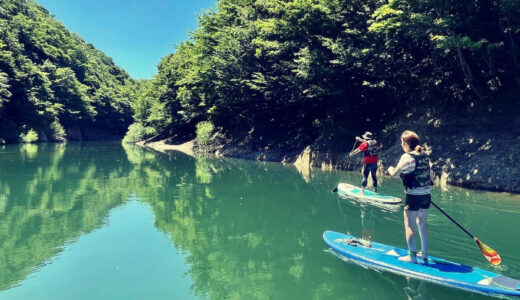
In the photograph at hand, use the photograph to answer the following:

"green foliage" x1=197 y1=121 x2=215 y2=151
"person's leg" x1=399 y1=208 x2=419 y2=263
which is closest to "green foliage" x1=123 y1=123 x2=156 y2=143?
"green foliage" x1=197 y1=121 x2=215 y2=151

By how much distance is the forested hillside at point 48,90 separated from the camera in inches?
1948

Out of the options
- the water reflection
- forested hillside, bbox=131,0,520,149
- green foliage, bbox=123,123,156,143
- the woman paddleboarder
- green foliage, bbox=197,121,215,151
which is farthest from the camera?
green foliage, bbox=123,123,156,143

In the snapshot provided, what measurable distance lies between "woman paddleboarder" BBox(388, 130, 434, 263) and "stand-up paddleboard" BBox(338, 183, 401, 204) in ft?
18.3

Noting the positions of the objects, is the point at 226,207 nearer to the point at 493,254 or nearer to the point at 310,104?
the point at 493,254

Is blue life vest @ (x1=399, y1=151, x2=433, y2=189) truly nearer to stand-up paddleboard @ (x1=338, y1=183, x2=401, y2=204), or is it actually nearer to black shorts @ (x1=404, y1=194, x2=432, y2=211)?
black shorts @ (x1=404, y1=194, x2=432, y2=211)

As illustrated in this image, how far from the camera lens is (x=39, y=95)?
185ft

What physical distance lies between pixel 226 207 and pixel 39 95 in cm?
5830

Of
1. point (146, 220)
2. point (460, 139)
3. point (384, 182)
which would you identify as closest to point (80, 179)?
point (146, 220)

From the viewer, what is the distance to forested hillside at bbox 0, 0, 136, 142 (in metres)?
49.5

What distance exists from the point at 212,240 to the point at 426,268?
4.63 m

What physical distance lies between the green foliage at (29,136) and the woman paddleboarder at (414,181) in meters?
58.8

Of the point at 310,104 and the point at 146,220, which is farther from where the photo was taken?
the point at 310,104

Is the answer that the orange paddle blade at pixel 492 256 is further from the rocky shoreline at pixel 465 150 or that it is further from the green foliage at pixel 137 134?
the green foliage at pixel 137 134

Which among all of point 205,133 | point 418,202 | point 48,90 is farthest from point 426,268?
point 48,90
